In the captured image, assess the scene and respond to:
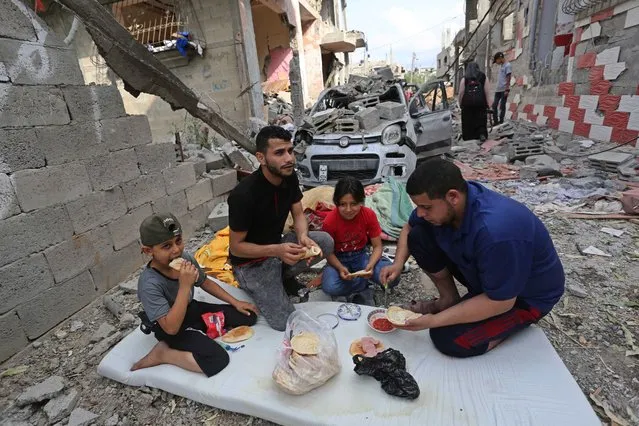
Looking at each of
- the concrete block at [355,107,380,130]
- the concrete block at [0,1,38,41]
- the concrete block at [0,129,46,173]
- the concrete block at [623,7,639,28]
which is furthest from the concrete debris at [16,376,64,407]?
the concrete block at [623,7,639,28]

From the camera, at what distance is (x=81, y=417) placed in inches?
80.7

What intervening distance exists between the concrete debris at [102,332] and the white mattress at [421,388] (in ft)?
2.07

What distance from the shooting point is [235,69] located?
916 centimetres

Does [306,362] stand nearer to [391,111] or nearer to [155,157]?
Answer: [155,157]

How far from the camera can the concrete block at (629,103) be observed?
18.4 feet

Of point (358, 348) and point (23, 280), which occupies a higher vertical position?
point (23, 280)

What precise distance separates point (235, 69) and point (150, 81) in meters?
5.27

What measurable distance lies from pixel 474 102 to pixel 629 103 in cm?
322

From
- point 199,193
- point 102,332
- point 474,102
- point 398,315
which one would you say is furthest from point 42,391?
point 474,102

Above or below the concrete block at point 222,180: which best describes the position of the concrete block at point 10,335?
below

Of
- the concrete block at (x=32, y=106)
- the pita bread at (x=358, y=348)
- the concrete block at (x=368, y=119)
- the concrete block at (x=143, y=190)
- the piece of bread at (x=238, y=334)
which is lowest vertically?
the pita bread at (x=358, y=348)

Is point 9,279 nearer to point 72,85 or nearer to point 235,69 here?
point 72,85

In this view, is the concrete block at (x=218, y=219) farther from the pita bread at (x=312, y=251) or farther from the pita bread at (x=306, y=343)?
the pita bread at (x=306, y=343)

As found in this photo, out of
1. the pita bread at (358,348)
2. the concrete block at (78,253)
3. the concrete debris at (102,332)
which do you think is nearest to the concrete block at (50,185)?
the concrete block at (78,253)
